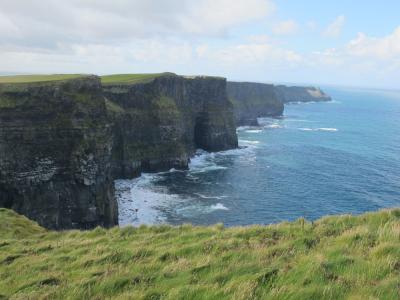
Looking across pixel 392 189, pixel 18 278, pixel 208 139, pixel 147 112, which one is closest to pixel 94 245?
pixel 18 278

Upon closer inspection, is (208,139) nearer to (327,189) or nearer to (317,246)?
(327,189)

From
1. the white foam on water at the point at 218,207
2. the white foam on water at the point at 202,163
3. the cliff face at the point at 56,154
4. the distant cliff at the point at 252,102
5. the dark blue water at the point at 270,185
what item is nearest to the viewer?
the cliff face at the point at 56,154

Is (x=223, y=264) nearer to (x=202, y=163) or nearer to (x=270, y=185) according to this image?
(x=270, y=185)

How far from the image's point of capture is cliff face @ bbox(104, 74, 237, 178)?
8162 cm

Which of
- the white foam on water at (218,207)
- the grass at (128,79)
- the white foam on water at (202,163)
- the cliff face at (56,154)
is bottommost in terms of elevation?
the white foam on water at (218,207)

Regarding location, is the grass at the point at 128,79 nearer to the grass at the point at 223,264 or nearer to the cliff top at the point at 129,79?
the cliff top at the point at 129,79

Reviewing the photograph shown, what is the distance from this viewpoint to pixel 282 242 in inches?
496

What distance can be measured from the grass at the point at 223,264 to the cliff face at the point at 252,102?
487ft

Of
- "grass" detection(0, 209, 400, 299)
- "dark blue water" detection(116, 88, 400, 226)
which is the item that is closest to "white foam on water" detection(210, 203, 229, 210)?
"dark blue water" detection(116, 88, 400, 226)

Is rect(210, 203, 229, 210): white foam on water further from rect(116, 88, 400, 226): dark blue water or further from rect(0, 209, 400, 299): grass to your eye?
rect(0, 209, 400, 299): grass

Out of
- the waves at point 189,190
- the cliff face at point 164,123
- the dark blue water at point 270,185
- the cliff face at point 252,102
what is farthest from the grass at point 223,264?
the cliff face at point 252,102

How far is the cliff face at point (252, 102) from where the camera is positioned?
165000 mm

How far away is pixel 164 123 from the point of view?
89.2 metres

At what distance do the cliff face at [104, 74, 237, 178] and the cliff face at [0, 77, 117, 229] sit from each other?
2171cm
